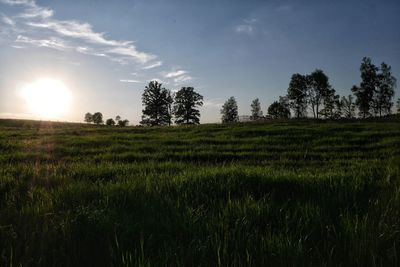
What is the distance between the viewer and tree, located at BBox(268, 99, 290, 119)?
11738 centimetres

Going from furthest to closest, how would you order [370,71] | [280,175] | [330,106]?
[330,106], [370,71], [280,175]

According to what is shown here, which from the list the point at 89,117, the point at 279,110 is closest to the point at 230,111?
the point at 279,110

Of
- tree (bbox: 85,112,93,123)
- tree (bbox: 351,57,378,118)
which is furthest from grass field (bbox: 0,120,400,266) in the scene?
tree (bbox: 85,112,93,123)

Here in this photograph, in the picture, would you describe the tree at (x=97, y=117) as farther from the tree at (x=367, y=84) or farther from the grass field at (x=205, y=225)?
the grass field at (x=205, y=225)

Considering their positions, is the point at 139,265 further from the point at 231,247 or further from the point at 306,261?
the point at 306,261

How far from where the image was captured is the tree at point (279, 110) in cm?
11738

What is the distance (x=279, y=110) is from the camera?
11781 cm

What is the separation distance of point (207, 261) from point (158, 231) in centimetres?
85

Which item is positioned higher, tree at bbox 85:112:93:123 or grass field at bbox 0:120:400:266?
tree at bbox 85:112:93:123

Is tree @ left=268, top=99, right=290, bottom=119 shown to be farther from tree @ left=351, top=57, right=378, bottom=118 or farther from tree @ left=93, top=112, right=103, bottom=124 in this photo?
tree @ left=93, top=112, right=103, bottom=124

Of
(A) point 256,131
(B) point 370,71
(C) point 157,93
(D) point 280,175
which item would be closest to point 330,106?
(B) point 370,71

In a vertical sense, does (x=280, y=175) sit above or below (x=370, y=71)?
below

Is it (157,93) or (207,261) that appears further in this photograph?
(157,93)

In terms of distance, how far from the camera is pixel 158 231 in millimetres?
3232
